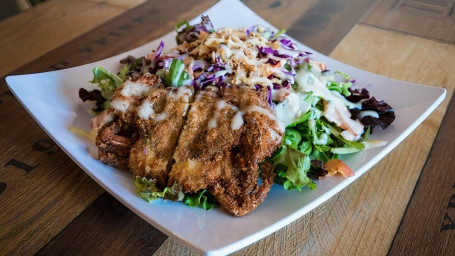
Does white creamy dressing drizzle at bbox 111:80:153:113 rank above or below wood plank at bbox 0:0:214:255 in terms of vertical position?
above

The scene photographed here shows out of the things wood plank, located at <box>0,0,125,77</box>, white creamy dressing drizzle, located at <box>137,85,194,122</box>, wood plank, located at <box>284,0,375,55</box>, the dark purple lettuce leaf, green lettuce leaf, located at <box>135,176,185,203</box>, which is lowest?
wood plank, located at <box>284,0,375,55</box>

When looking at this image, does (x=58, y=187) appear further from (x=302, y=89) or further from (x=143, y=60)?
(x=302, y=89)

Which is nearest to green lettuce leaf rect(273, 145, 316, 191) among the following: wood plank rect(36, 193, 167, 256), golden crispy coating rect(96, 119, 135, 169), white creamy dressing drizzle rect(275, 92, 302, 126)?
white creamy dressing drizzle rect(275, 92, 302, 126)

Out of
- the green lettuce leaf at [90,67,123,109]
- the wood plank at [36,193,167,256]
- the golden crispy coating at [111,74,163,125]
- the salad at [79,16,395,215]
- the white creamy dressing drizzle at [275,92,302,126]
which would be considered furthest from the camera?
the green lettuce leaf at [90,67,123,109]

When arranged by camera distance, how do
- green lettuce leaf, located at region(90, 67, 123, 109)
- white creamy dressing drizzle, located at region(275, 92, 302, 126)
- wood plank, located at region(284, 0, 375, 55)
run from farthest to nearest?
wood plank, located at region(284, 0, 375, 55), green lettuce leaf, located at region(90, 67, 123, 109), white creamy dressing drizzle, located at region(275, 92, 302, 126)

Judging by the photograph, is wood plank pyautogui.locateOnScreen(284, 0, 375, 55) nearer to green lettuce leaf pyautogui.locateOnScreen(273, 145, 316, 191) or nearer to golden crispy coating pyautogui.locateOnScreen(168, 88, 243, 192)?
green lettuce leaf pyautogui.locateOnScreen(273, 145, 316, 191)

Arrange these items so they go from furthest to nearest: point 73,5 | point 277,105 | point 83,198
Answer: point 73,5
point 277,105
point 83,198

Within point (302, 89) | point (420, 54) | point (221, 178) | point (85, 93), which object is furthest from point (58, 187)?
point (420, 54)

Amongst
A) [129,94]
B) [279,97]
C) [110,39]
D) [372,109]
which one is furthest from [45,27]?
[372,109]

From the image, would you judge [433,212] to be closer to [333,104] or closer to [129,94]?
[333,104]
